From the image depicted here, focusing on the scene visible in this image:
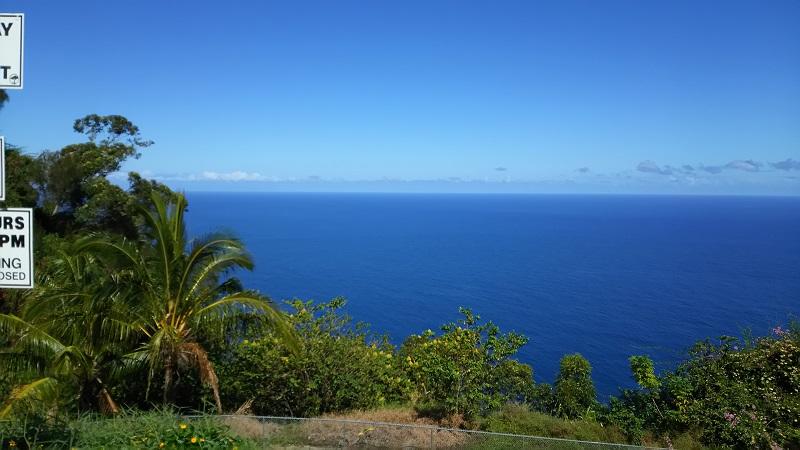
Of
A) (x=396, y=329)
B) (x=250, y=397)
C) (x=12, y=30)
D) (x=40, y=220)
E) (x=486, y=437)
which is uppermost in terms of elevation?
(x=12, y=30)

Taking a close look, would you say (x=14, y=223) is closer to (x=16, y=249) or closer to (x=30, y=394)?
(x=16, y=249)

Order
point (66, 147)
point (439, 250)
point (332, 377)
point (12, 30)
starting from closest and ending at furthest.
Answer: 1. point (12, 30)
2. point (332, 377)
3. point (66, 147)
4. point (439, 250)

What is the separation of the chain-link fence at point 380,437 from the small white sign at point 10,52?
5012mm

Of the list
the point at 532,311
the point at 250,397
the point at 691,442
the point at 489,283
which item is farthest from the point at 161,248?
the point at 489,283

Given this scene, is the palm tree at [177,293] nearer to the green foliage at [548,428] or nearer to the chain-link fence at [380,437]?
the chain-link fence at [380,437]

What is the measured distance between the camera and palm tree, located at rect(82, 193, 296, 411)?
29.7ft

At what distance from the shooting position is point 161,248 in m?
9.49

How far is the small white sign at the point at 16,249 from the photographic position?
3867mm

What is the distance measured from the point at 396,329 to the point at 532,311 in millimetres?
16588

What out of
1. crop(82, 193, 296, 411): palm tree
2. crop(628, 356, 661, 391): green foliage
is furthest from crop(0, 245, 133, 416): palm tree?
crop(628, 356, 661, 391): green foliage

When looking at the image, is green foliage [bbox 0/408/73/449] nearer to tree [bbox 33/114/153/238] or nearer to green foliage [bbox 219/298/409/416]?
green foliage [bbox 219/298/409/416]

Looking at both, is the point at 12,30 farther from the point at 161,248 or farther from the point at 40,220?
the point at 40,220

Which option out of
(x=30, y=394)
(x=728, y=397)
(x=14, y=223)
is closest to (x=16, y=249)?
(x=14, y=223)

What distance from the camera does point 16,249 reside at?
3.88 meters
